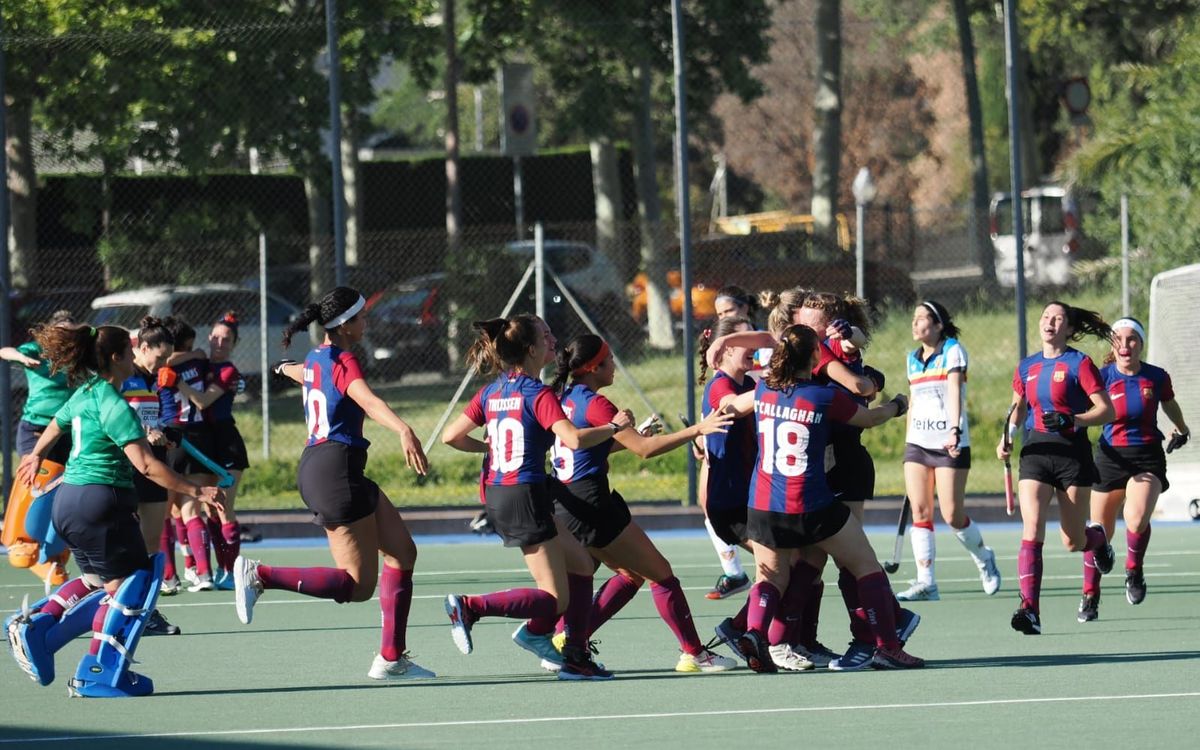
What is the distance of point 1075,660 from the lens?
9.67 meters

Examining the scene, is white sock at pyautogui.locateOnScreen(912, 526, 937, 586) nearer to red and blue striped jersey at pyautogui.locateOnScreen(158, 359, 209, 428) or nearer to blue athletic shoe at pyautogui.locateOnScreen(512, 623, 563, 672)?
blue athletic shoe at pyautogui.locateOnScreen(512, 623, 563, 672)

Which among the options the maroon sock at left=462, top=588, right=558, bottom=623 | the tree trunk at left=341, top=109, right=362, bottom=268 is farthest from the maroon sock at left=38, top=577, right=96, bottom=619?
the tree trunk at left=341, top=109, right=362, bottom=268

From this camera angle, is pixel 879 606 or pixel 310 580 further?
pixel 879 606

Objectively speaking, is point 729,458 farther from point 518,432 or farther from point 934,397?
point 934,397

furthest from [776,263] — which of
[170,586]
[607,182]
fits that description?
[170,586]

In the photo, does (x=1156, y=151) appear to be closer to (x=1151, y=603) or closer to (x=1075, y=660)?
(x=1151, y=603)

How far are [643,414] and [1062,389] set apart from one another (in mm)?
9350

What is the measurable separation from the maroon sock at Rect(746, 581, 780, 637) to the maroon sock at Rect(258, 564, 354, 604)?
1859 millimetres

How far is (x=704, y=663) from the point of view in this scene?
31.0 feet

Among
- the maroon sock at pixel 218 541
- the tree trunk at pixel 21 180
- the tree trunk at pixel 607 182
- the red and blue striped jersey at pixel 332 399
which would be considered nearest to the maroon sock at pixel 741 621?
the red and blue striped jersey at pixel 332 399

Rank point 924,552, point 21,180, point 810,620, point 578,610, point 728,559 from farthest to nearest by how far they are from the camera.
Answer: point 21,180, point 924,552, point 728,559, point 810,620, point 578,610

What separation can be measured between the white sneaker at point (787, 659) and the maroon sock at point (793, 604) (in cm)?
3

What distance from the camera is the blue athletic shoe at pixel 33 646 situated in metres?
8.80

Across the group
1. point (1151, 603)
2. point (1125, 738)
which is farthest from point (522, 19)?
point (1125, 738)
